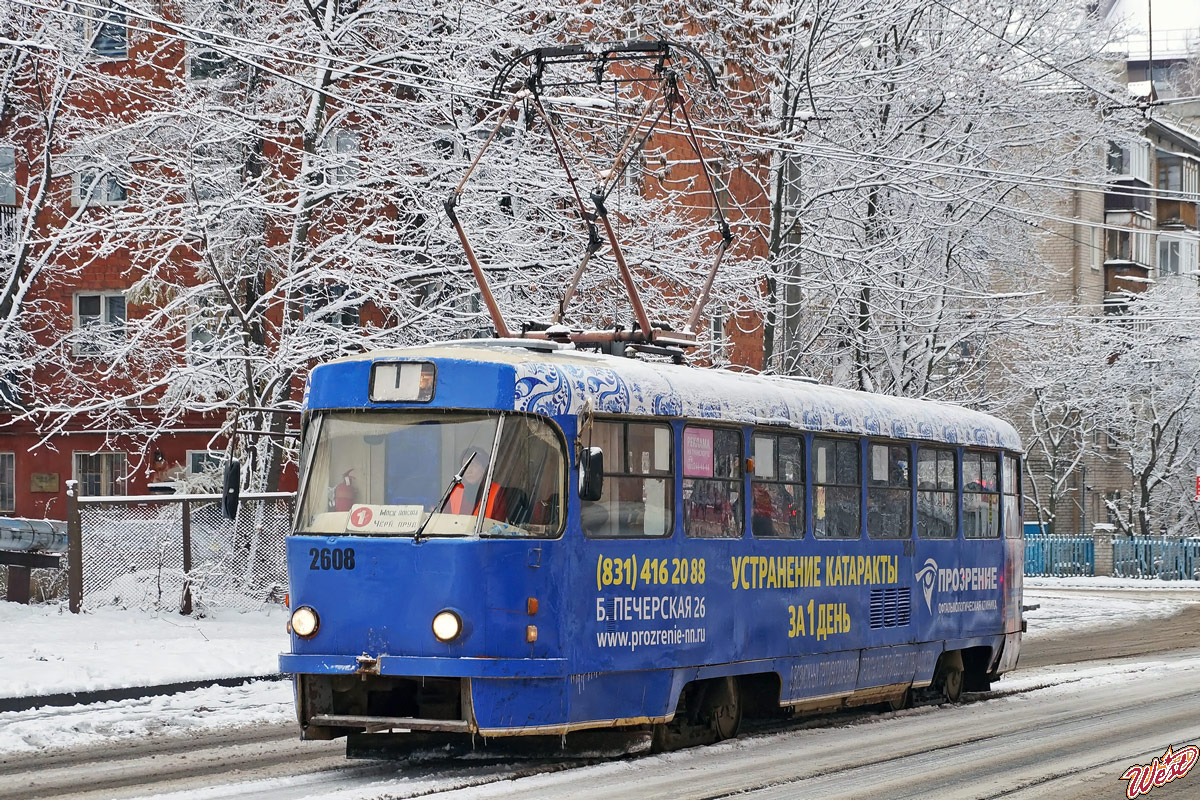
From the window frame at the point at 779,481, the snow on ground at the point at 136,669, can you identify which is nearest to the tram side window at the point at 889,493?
the window frame at the point at 779,481

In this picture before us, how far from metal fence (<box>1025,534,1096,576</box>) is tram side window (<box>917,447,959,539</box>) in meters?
35.2

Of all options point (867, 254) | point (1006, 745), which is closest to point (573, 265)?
point (867, 254)

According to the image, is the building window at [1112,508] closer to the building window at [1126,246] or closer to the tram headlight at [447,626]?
the building window at [1126,246]

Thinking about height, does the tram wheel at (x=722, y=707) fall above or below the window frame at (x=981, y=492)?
below

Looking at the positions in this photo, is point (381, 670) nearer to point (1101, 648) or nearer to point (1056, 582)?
point (1101, 648)

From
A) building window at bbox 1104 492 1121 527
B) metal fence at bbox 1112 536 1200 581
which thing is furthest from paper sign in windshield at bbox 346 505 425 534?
building window at bbox 1104 492 1121 527

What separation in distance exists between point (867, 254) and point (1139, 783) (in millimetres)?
18919

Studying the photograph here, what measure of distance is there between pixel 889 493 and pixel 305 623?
21.0 ft

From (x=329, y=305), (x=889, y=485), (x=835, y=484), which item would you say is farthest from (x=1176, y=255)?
(x=835, y=484)

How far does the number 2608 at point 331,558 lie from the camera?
1171 centimetres

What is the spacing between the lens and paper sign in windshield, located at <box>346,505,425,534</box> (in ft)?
38.2

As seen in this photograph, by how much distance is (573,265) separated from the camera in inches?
964

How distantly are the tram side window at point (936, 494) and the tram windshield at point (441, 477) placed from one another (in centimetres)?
596

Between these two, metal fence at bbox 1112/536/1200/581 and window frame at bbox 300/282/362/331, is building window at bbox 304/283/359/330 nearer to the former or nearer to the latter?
window frame at bbox 300/282/362/331
